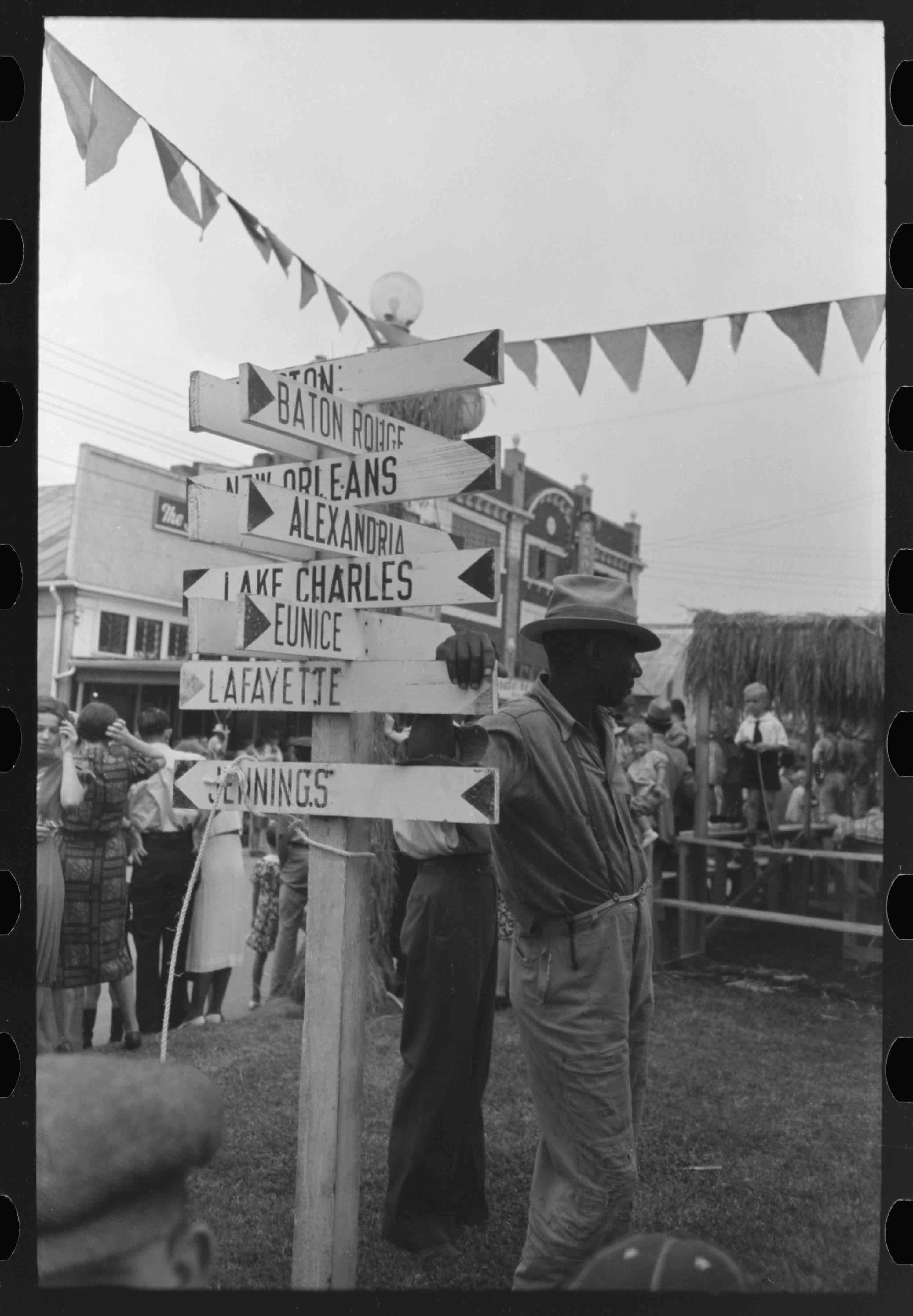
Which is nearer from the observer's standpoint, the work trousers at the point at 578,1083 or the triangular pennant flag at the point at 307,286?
the work trousers at the point at 578,1083

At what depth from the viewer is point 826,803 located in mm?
11258

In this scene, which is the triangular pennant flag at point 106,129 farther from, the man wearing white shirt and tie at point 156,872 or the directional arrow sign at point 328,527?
the man wearing white shirt and tie at point 156,872

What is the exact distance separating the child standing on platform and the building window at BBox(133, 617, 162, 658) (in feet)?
53.8

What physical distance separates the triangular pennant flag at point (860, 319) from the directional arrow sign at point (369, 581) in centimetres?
329

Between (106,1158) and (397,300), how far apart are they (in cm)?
506

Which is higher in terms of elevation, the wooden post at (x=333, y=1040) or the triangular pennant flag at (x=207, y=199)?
the triangular pennant flag at (x=207, y=199)

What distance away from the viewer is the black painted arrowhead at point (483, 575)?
2568 millimetres

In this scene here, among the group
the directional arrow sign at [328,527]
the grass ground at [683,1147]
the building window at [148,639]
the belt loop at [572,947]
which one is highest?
the building window at [148,639]

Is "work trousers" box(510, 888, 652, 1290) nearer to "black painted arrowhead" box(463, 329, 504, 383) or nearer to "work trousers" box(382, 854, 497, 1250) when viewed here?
"work trousers" box(382, 854, 497, 1250)

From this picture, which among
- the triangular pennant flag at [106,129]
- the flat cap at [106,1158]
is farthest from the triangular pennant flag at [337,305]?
the flat cap at [106,1158]

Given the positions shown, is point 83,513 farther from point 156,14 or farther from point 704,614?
point 156,14

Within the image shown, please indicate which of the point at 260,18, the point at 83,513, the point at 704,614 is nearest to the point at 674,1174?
the point at 260,18

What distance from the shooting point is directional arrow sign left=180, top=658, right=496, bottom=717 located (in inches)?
108

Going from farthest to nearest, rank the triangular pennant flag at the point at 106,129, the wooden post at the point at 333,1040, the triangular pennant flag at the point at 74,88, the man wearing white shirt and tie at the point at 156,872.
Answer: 1. the man wearing white shirt and tie at the point at 156,872
2. the triangular pennant flag at the point at 106,129
3. the triangular pennant flag at the point at 74,88
4. the wooden post at the point at 333,1040
